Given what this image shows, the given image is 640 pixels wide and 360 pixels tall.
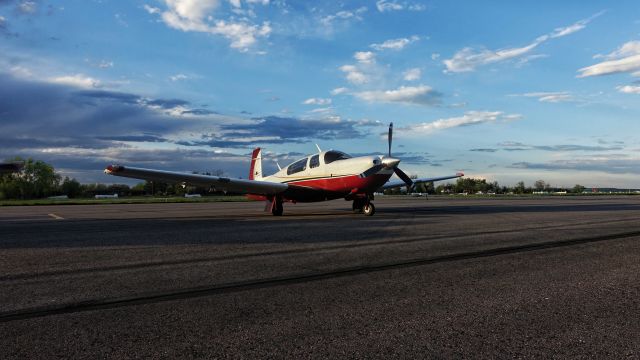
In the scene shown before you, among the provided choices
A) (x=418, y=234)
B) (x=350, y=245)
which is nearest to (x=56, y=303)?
(x=350, y=245)

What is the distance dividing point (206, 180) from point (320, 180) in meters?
5.28

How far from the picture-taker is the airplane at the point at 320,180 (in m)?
18.8

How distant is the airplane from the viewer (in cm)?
Answer: 1881

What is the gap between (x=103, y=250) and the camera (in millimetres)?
8930

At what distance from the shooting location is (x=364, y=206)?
20641mm

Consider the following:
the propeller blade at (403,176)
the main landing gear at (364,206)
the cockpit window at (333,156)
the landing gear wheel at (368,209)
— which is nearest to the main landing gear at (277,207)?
the cockpit window at (333,156)

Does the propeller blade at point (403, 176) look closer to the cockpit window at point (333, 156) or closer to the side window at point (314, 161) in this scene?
the cockpit window at point (333, 156)

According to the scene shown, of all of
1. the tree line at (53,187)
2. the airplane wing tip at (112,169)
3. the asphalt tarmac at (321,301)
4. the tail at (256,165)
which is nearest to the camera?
the asphalt tarmac at (321,301)

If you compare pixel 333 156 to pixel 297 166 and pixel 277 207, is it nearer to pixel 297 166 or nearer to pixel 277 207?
pixel 297 166

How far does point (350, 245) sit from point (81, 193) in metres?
161

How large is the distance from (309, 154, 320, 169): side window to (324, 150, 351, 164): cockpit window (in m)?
0.41

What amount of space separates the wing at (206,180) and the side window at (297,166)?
5.01ft

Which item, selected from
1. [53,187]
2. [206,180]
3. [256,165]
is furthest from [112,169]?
[53,187]

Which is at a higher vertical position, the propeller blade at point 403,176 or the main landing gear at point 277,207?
the propeller blade at point 403,176
